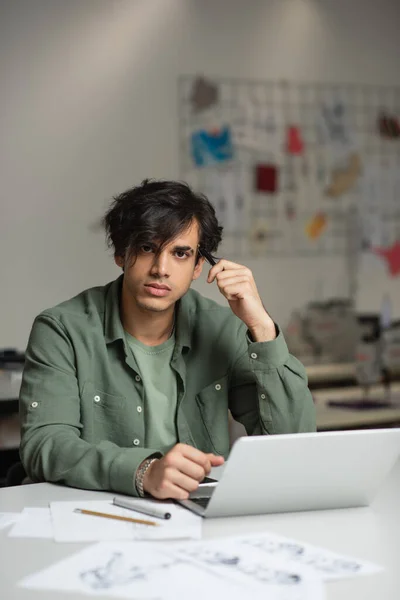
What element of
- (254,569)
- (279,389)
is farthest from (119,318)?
(254,569)

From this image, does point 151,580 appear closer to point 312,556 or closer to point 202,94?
point 312,556

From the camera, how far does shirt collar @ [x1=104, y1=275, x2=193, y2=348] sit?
1977 mm

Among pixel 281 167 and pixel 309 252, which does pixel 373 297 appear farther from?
pixel 281 167

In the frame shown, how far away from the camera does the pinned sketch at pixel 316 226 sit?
15.2 ft

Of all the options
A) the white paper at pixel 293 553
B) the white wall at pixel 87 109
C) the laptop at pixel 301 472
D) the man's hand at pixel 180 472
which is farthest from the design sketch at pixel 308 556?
the white wall at pixel 87 109

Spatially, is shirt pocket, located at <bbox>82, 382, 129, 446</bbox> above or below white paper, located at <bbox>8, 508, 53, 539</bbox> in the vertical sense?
above

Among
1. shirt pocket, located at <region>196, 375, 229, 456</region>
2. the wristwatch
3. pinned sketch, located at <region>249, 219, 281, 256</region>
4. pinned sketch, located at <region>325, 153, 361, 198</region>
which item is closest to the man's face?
shirt pocket, located at <region>196, 375, 229, 456</region>

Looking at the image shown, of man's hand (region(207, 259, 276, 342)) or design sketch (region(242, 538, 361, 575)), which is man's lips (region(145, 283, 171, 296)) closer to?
man's hand (region(207, 259, 276, 342))

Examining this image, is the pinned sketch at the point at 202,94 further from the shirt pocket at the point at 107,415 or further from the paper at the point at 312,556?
the paper at the point at 312,556

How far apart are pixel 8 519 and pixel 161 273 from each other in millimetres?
638

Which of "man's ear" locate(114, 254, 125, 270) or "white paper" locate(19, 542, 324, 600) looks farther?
"man's ear" locate(114, 254, 125, 270)

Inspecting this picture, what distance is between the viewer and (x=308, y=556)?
128cm

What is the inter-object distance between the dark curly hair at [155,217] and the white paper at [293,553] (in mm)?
782

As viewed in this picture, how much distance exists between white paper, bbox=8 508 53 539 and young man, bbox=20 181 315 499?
0.23 m
